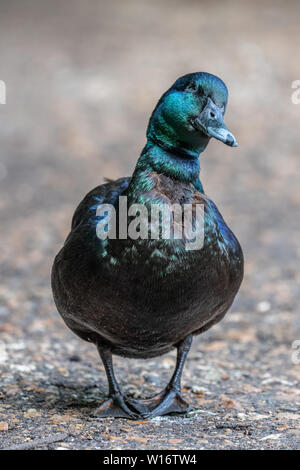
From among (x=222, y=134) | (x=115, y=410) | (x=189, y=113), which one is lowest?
(x=115, y=410)

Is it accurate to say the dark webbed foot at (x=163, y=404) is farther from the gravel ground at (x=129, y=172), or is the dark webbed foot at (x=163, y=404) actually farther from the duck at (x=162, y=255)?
the duck at (x=162, y=255)

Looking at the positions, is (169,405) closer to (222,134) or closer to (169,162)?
(169,162)

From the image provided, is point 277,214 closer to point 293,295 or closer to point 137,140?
point 293,295

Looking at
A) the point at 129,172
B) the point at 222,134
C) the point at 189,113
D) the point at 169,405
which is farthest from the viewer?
the point at 129,172

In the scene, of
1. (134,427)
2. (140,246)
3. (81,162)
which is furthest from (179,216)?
(81,162)

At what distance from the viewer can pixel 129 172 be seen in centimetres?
1146

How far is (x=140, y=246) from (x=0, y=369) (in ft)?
7.10

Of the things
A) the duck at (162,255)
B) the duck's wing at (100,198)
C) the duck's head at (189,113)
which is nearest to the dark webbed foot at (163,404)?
the duck at (162,255)

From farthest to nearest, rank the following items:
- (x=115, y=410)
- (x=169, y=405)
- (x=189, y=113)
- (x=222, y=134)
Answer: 1. (x=169, y=405)
2. (x=115, y=410)
3. (x=189, y=113)
4. (x=222, y=134)

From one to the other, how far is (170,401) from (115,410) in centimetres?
37

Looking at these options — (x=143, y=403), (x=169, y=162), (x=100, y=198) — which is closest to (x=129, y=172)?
(x=100, y=198)

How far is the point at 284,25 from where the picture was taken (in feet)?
58.5

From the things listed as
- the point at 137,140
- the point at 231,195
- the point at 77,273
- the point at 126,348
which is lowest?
the point at 126,348

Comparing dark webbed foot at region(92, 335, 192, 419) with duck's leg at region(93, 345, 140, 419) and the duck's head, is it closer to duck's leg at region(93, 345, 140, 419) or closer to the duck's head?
duck's leg at region(93, 345, 140, 419)
